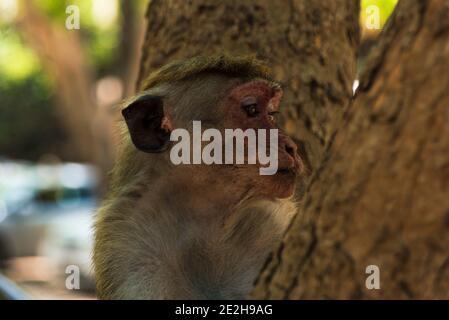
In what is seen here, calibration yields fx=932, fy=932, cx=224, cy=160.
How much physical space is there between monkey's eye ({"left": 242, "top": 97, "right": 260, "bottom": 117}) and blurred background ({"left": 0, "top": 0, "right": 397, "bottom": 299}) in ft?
6.92

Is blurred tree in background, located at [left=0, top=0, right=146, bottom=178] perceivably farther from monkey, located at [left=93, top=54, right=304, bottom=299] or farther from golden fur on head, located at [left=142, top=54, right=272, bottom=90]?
monkey, located at [left=93, top=54, right=304, bottom=299]

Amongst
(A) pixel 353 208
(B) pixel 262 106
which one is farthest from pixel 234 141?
(A) pixel 353 208

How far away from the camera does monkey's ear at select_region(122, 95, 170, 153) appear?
4602 millimetres

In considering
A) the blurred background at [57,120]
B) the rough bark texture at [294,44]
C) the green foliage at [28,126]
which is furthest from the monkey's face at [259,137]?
the green foliage at [28,126]

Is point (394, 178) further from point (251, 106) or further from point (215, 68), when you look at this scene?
point (215, 68)

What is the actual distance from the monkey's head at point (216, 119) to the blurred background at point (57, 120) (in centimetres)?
204

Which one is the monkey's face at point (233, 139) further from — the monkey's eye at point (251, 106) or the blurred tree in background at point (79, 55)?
the blurred tree in background at point (79, 55)

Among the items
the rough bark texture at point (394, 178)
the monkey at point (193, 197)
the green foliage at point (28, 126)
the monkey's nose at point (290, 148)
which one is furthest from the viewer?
the green foliage at point (28, 126)

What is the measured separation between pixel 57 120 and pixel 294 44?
25616 millimetres

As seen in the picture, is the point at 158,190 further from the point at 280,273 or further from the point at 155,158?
the point at 280,273

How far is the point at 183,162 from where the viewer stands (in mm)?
4656

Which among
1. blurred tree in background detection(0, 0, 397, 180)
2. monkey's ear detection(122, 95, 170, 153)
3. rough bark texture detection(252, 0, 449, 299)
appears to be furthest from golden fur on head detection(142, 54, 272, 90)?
blurred tree in background detection(0, 0, 397, 180)

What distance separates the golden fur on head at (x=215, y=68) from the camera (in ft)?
15.8

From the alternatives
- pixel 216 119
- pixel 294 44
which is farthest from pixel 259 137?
pixel 294 44
